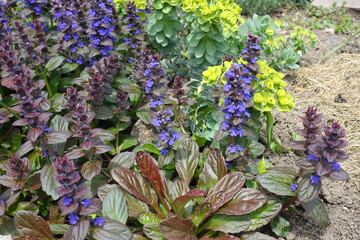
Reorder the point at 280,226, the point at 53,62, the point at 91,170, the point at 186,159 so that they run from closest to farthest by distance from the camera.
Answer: the point at 91,170 → the point at 280,226 → the point at 186,159 → the point at 53,62

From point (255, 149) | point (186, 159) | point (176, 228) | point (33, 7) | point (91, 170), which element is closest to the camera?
point (176, 228)

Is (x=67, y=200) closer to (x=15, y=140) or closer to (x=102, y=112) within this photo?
(x=102, y=112)

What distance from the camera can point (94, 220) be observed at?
2268 mm

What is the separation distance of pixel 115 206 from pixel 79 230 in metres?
0.37

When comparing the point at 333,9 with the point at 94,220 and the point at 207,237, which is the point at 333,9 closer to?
the point at 207,237

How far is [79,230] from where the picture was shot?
214cm

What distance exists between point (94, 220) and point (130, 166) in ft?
2.34

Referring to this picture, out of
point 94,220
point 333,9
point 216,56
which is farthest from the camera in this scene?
point 333,9

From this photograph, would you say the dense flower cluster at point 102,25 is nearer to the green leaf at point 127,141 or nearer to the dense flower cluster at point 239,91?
the green leaf at point 127,141

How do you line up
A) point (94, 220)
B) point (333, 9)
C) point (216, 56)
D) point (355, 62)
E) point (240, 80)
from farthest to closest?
point (333, 9) → point (355, 62) → point (216, 56) → point (240, 80) → point (94, 220)

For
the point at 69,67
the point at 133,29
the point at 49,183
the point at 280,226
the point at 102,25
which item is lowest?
the point at 280,226

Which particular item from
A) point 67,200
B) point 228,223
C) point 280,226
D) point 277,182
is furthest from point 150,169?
point 280,226

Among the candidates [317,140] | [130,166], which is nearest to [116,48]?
[130,166]

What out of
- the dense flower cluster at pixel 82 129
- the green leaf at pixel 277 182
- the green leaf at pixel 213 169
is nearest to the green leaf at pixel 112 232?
the dense flower cluster at pixel 82 129
